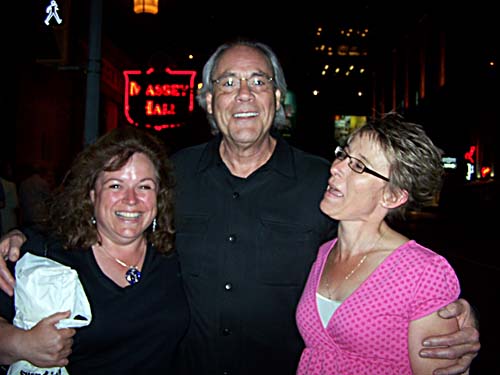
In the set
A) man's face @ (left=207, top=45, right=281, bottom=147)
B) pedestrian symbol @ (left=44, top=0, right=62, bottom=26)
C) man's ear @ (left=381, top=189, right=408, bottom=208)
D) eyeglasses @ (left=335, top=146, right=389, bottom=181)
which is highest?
pedestrian symbol @ (left=44, top=0, right=62, bottom=26)

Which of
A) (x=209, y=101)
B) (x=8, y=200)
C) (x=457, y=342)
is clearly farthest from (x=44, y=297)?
(x=8, y=200)

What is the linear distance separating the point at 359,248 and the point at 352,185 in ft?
1.18

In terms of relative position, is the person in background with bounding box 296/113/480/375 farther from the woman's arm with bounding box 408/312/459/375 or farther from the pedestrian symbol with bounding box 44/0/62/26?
the pedestrian symbol with bounding box 44/0/62/26

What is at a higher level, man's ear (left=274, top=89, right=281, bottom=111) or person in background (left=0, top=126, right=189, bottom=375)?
man's ear (left=274, top=89, right=281, bottom=111)

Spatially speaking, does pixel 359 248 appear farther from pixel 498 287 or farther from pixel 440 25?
pixel 440 25

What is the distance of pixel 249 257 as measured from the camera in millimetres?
2939

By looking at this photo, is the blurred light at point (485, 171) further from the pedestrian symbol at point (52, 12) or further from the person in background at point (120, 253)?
the person in background at point (120, 253)

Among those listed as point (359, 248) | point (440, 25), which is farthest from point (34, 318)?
point (440, 25)

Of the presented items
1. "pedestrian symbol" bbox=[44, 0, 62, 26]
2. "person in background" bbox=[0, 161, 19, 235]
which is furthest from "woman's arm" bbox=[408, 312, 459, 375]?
"person in background" bbox=[0, 161, 19, 235]

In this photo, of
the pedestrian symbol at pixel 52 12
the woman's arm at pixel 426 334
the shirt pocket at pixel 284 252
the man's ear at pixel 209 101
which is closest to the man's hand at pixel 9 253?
the shirt pocket at pixel 284 252

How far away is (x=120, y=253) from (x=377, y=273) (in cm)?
150

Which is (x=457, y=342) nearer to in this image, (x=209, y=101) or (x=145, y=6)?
(x=209, y=101)

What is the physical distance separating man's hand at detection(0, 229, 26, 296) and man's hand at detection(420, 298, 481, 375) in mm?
2044

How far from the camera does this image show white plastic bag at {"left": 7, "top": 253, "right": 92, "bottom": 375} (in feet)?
7.31
